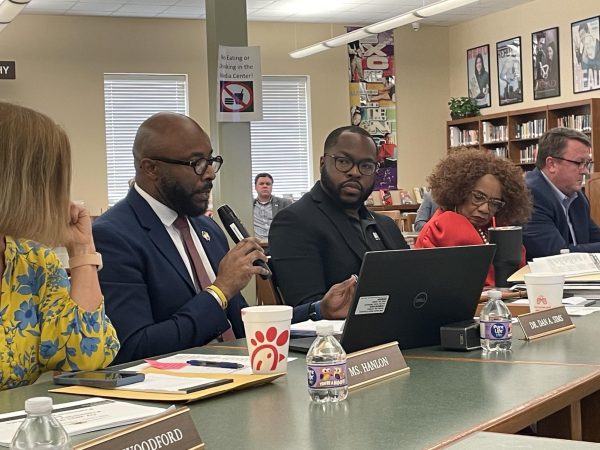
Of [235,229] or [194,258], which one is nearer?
[235,229]

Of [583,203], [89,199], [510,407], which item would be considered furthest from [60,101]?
[510,407]

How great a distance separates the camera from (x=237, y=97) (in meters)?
5.61

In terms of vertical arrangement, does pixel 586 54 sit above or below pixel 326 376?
above

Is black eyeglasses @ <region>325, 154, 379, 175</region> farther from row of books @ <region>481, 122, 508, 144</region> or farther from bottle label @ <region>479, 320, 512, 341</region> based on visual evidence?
row of books @ <region>481, 122, 508, 144</region>

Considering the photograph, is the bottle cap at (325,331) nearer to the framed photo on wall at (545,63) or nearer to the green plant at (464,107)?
the framed photo on wall at (545,63)

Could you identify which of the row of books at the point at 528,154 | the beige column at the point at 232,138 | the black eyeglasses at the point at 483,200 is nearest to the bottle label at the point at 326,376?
the black eyeglasses at the point at 483,200

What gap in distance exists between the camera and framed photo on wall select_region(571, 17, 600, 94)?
10789mm

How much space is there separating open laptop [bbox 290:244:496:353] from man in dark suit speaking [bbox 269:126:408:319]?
0.93 metres

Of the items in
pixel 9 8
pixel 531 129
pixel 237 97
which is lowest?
pixel 237 97

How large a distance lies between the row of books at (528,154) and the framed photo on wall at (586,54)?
0.90m

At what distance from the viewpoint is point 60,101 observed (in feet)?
36.8

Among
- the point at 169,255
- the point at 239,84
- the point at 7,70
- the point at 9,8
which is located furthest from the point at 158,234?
the point at 7,70

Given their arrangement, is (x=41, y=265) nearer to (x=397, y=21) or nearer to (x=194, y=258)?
(x=194, y=258)

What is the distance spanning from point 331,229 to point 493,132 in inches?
366
